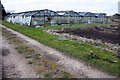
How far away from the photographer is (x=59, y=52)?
16.5 m

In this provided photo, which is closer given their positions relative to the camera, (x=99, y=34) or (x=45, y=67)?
(x=45, y=67)

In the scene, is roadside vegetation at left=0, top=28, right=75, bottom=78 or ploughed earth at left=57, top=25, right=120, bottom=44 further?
ploughed earth at left=57, top=25, right=120, bottom=44

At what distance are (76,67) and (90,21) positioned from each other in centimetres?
5659

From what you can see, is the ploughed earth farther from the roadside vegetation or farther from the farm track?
the roadside vegetation

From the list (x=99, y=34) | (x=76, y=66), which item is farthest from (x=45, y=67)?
(x=99, y=34)

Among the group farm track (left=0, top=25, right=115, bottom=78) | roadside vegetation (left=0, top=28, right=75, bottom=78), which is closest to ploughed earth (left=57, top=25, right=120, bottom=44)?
farm track (left=0, top=25, right=115, bottom=78)

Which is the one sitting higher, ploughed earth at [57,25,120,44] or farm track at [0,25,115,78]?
ploughed earth at [57,25,120,44]

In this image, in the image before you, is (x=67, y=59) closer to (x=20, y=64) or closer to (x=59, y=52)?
(x=59, y=52)

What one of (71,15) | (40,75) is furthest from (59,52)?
(71,15)

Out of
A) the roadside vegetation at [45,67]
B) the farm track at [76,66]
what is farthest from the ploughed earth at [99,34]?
the roadside vegetation at [45,67]

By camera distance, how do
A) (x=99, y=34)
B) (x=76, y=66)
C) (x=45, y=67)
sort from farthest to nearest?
(x=99, y=34), (x=76, y=66), (x=45, y=67)

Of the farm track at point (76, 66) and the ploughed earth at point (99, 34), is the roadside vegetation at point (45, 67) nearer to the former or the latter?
the farm track at point (76, 66)

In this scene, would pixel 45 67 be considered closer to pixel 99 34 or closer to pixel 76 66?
pixel 76 66

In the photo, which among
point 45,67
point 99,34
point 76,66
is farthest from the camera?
point 99,34
